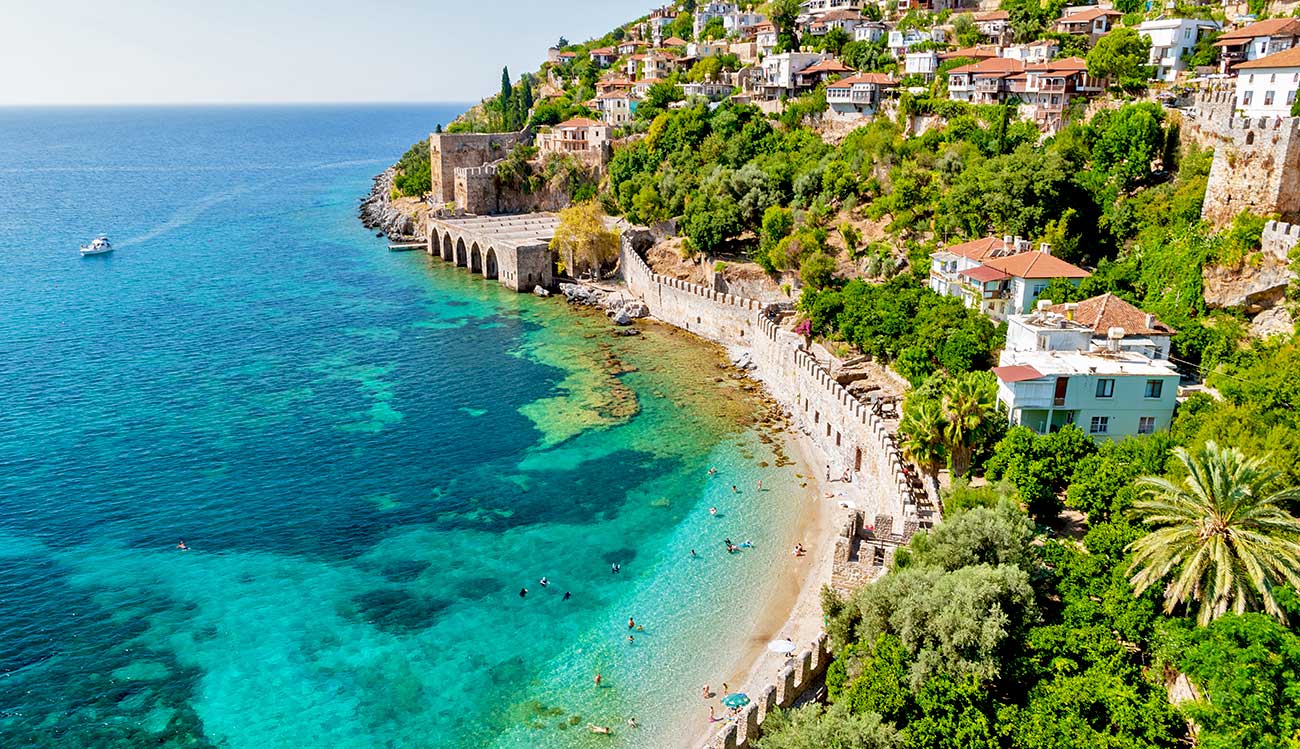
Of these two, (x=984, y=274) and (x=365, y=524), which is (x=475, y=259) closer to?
(x=365, y=524)

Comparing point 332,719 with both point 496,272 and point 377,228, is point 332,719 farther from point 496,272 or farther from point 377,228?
point 377,228

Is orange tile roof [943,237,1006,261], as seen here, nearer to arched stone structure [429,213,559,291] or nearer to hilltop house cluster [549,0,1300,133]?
hilltop house cluster [549,0,1300,133]

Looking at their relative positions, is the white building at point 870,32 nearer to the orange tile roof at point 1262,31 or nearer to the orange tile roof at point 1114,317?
the orange tile roof at point 1262,31

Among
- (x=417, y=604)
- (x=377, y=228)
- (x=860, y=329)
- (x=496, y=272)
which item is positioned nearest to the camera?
(x=417, y=604)

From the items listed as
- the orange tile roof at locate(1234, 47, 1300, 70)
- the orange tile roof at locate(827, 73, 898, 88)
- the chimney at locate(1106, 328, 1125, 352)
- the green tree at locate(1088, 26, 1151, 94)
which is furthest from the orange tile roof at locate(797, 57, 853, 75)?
the chimney at locate(1106, 328, 1125, 352)

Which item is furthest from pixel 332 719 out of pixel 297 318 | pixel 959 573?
pixel 297 318

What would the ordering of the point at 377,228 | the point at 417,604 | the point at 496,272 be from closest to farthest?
the point at 417,604 < the point at 496,272 < the point at 377,228

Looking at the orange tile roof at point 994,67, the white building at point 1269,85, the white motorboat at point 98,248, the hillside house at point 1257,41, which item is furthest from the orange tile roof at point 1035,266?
the white motorboat at point 98,248

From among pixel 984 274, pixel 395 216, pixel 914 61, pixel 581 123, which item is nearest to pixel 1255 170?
pixel 984 274
